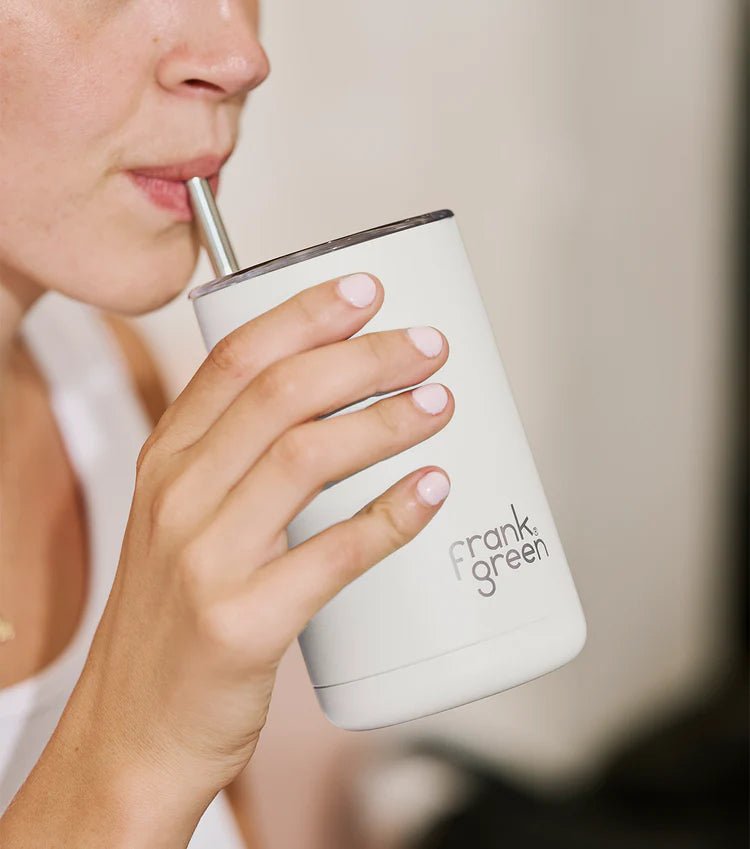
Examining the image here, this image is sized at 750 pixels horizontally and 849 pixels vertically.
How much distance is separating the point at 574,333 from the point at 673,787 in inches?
17.5

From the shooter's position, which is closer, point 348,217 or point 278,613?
point 278,613

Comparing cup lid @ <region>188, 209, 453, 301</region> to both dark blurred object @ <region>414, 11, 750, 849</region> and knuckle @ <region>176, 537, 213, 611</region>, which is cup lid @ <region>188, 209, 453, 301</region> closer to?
knuckle @ <region>176, 537, 213, 611</region>

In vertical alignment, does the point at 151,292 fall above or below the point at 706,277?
above

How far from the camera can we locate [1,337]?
571mm

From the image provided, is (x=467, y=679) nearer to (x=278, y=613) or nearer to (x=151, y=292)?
(x=278, y=613)

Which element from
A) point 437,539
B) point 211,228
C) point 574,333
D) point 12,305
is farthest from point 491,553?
point 574,333

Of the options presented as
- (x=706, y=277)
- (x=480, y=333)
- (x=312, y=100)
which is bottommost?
(x=706, y=277)

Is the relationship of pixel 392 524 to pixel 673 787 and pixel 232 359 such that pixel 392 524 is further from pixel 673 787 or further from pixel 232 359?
pixel 673 787

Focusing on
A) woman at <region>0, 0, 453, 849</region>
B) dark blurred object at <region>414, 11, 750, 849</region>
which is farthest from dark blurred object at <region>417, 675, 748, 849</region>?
woman at <region>0, 0, 453, 849</region>

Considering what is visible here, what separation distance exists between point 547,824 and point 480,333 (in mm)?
683

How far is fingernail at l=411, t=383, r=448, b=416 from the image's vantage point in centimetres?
32

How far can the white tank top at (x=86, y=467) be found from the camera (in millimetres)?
529

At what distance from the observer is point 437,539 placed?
13.1 inches

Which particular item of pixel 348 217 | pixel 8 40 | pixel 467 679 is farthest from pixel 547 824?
pixel 8 40
